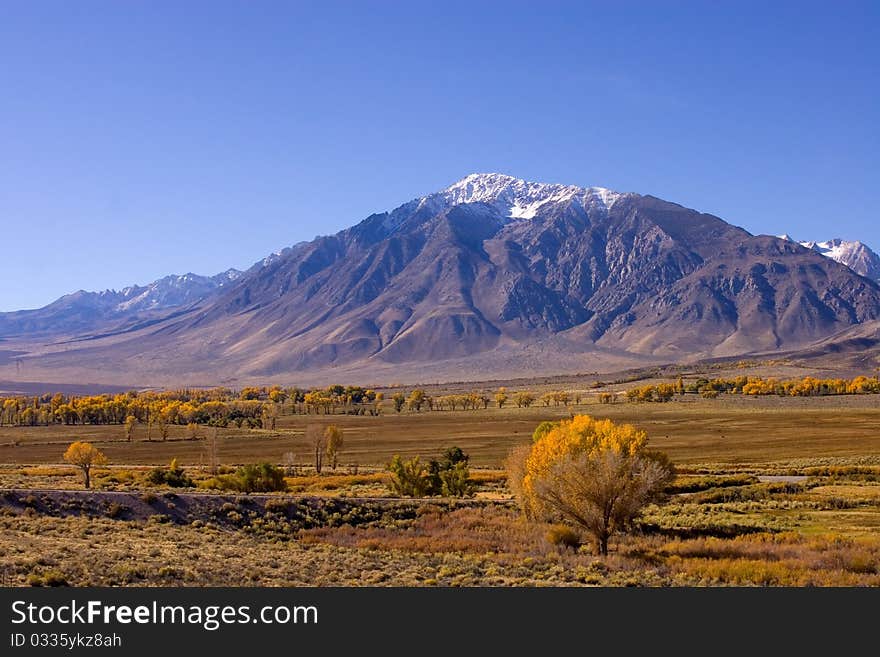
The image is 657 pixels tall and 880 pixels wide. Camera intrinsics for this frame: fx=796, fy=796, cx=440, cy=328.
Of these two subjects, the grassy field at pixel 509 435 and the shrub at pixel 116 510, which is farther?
the grassy field at pixel 509 435

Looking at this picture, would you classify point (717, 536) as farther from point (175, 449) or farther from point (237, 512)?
point (175, 449)

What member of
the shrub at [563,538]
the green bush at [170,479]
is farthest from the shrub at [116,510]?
the shrub at [563,538]

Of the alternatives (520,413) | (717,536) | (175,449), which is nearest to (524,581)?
(717,536)

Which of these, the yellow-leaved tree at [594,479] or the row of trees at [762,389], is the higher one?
the yellow-leaved tree at [594,479]

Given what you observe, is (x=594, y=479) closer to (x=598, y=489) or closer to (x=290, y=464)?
(x=598, y=489)

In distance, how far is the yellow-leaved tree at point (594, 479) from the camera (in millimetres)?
31688

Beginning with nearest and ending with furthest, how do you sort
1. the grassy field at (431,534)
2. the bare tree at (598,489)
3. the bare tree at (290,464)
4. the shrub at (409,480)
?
the grassy field at (431,534) → the bare tree at (598,489) → the shrub at (409,480) → the bare tree at (290,464)

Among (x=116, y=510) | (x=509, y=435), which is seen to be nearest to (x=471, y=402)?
(x=509, y=435)

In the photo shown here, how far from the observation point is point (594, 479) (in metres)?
31.8

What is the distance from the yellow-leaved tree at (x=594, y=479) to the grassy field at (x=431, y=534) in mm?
1205

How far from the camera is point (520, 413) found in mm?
144125

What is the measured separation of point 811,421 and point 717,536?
88.0 metres

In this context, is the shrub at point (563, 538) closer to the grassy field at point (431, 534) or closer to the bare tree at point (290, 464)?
the grassy field at point (431, 534)
